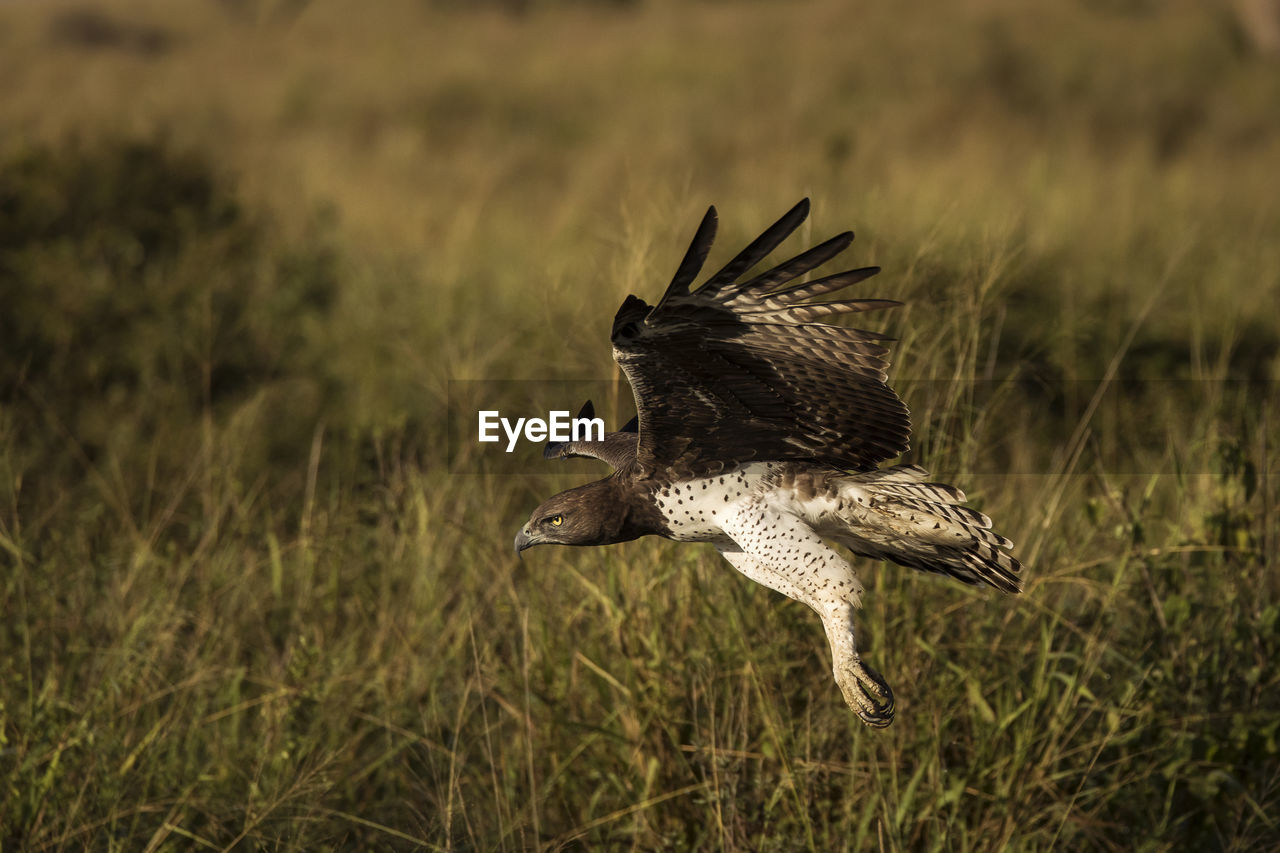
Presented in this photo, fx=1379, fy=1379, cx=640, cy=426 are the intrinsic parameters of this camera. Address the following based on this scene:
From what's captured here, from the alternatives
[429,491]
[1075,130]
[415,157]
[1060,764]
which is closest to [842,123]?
[1075,130]

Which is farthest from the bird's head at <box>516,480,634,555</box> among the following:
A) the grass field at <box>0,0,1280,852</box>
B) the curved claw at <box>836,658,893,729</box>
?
the grass field at <box>0,0,1280,852</box>

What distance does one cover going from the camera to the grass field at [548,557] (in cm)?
352

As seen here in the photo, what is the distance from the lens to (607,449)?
2.58m

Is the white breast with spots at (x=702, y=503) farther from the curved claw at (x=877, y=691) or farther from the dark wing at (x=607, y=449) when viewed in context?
the curved claw at (x=877, y=691)

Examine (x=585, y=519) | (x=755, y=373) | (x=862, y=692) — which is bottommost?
(x=862, y=692)

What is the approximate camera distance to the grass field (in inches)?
138

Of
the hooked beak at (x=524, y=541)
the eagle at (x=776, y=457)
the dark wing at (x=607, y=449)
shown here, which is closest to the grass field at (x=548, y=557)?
the dark wing at (x=607, y=449)

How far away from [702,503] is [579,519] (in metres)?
0.21

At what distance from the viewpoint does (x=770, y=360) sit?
242 cm

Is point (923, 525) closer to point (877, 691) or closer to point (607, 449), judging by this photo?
point (877, 691)

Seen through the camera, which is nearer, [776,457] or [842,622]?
[842,622]

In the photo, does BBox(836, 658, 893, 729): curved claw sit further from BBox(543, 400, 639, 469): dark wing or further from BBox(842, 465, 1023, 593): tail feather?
BBox(543, 400, 639, 469): dark wing

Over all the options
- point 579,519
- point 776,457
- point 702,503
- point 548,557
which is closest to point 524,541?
point 579,519

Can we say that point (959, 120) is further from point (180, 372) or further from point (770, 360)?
point (770, 360)
